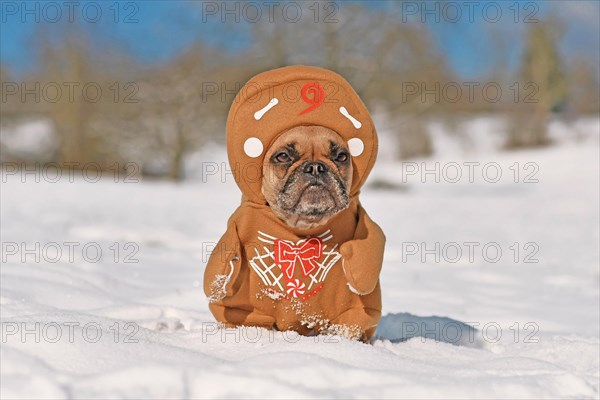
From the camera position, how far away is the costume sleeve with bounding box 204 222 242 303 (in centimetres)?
221

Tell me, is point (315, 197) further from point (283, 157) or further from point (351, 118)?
point (351, 118)

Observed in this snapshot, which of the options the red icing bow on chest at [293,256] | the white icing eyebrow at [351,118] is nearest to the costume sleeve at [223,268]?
the red icing bow on chest at [293,256]

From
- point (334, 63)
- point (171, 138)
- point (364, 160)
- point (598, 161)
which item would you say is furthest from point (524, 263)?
point (171, 138)

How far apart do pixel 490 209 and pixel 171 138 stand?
7980 mm

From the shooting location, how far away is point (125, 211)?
7398mm

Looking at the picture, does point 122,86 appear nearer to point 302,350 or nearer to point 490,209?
point 490,209

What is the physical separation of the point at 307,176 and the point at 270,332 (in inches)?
22.7

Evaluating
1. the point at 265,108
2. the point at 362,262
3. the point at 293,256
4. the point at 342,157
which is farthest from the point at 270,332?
the point at 265,108

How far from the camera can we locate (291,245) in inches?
88.7

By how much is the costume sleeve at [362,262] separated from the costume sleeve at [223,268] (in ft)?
1.22

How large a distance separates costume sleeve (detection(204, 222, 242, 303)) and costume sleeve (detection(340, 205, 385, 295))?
1.22 feet

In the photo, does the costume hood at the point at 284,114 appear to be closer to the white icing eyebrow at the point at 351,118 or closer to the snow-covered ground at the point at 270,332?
the white icing eyebrow at the point at 351,118

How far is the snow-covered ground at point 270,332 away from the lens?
172 cm

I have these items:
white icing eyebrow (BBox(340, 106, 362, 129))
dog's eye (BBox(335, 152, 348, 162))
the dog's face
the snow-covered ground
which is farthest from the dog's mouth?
the snow-covered ground
